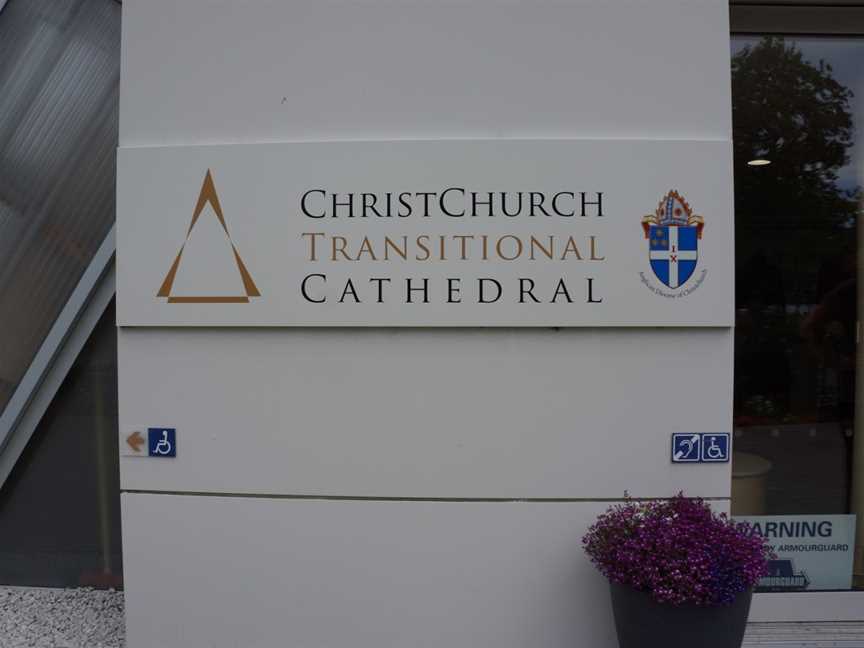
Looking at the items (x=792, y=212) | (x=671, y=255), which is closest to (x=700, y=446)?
(x=671, y=255)

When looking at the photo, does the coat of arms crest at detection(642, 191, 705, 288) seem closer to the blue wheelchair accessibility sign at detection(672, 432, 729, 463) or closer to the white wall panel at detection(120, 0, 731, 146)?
the white wall panel at detection(120, 0, 731, 146)

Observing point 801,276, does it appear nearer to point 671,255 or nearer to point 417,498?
point 671,255

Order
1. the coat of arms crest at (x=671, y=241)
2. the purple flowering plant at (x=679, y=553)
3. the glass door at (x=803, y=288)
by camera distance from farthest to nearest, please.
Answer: the glass door at (x=803, y=288), the coat of arms crest at (x=671, y=241), the purple flowering plant at (x=679, y=553)

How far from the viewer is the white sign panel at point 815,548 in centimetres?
411

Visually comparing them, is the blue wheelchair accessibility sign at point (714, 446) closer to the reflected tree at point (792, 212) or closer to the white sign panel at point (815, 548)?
the reflected tree at point (792, 212)

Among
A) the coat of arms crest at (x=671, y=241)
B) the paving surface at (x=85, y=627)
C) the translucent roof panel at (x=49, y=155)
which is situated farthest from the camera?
the translucent roof panel at (x=49, y=155)

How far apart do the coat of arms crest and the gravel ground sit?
3868 millimetres

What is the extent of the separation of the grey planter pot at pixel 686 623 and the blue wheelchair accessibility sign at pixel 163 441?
2.50 metres

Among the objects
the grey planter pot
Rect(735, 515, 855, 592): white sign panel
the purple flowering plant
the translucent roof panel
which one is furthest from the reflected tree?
the translucent roof panel

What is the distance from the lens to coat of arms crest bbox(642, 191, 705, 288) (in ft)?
10.7

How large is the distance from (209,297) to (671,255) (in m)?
2.48

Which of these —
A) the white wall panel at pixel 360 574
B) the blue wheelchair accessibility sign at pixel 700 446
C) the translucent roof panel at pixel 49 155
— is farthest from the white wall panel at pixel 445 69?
the white wall panel at pixel 360 574

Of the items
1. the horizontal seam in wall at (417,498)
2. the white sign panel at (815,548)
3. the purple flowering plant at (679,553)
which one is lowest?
the white sign panel at (815,548)

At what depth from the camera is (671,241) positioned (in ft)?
10.7
